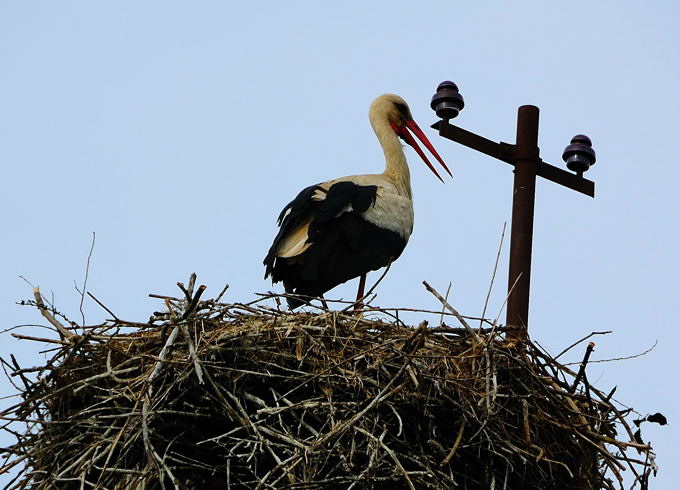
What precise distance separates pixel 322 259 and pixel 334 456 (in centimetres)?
209

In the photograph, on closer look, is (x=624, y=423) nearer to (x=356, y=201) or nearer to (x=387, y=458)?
(x=387, y=458)

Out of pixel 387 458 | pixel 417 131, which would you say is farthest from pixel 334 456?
pixel 417 131

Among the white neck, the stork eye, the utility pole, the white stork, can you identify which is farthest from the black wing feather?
the stork eye

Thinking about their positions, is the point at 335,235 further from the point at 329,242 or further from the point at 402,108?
the point at 402,108

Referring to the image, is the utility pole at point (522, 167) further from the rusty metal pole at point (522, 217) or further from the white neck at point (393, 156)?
the white neck at point (393, 156)

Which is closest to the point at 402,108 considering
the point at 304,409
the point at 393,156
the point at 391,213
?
the point at 393,156

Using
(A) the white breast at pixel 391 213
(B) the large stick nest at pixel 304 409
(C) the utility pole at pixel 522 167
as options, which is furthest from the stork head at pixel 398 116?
(B) the large stick nest at pixel 304 409

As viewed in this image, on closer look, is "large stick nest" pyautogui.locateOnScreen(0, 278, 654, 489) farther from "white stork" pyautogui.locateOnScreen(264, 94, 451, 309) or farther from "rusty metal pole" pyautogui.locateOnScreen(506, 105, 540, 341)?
"white stork" pyautogui.locateOnScreen(264, 94, 451, 309)

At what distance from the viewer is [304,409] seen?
5352 mm

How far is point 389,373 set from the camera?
17.7 feet

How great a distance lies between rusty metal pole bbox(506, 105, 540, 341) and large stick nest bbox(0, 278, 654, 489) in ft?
1.18

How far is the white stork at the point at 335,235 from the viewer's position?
711 centimetres

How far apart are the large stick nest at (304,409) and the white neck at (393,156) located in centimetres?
257

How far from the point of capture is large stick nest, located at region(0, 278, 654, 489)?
5.21 metres
